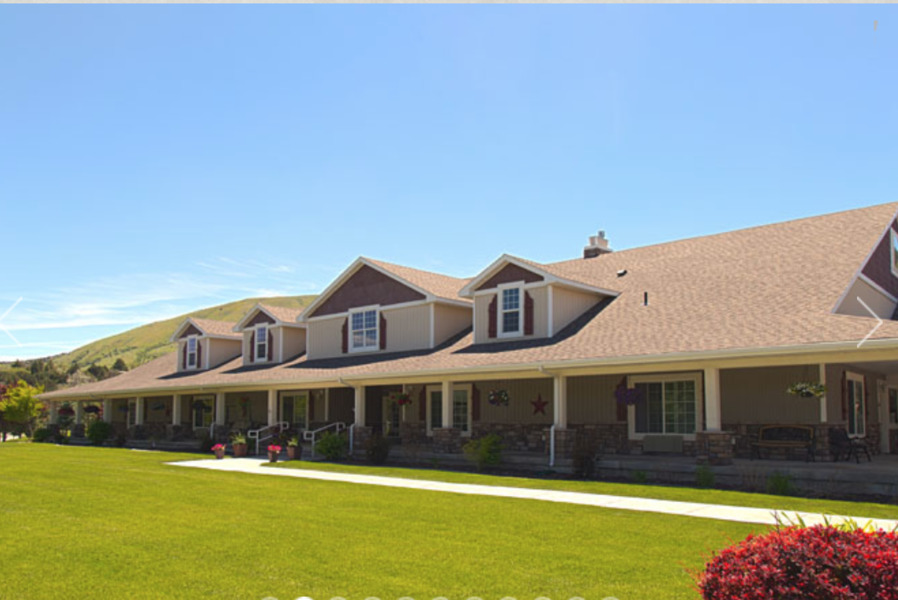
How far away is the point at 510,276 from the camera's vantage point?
22.2 metres

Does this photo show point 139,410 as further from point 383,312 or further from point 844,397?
point 844,397

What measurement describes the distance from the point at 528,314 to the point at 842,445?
8521 millimetres

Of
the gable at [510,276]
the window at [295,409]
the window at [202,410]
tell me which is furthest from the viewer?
the window at [202,410]

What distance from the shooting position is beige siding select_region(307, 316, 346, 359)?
2791 cm

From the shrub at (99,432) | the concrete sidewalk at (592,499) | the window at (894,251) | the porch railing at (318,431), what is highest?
the window at (894,251)

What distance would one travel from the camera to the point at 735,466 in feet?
51.2

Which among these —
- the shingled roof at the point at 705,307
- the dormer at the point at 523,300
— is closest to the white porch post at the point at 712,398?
the shingled roof at the point at 705,307

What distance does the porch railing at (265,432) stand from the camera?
26.2 m

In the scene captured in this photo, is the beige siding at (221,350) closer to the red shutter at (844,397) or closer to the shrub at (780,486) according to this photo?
the red shutter at (844,397)

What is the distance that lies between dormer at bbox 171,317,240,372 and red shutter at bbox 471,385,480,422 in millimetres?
16340

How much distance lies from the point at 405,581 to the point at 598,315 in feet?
48.1

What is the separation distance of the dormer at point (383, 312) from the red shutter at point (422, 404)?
141 centimetres

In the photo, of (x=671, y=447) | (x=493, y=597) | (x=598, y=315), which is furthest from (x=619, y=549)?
(x=598, y=315)

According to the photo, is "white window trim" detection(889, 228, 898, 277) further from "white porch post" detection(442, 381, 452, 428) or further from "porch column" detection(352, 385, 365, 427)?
"porch column" detection(352, 385, 365, 427)
